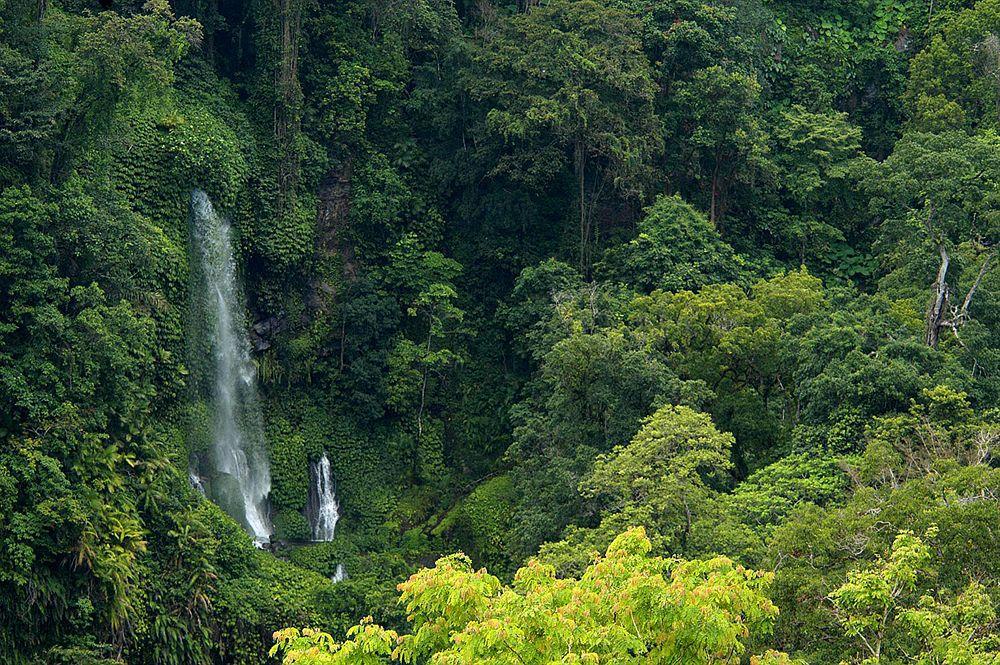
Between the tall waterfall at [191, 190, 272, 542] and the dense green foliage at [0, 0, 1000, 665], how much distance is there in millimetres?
417

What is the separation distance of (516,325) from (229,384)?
5963mm

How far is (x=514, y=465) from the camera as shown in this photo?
33.3m

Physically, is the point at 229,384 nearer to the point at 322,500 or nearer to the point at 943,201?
the point at 322,500

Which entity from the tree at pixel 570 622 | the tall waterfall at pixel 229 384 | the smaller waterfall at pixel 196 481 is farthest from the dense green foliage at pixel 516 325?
the smaller waterfall at pixel 196 481

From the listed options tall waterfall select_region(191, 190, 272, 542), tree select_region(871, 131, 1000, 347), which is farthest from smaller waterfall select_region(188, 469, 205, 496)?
tree select_region(871, 131, 1000, 347)

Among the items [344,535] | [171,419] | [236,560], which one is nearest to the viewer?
[236,560]

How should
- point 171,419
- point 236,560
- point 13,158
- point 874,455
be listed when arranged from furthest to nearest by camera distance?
point 171,419 → point 236,560 → point 13,158 → point 874,455

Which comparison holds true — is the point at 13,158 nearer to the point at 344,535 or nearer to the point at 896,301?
the point at 344,535

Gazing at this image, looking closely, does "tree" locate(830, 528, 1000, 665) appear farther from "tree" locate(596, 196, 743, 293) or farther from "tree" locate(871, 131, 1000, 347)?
"tree" locate(596, 196, 743, 293)

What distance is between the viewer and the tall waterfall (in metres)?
31.3

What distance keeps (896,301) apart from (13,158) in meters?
15.8

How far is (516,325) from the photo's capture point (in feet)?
108

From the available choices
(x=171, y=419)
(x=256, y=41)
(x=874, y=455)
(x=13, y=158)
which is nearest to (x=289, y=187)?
(x=256, y=41)

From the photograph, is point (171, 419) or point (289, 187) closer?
point (171, 419)
